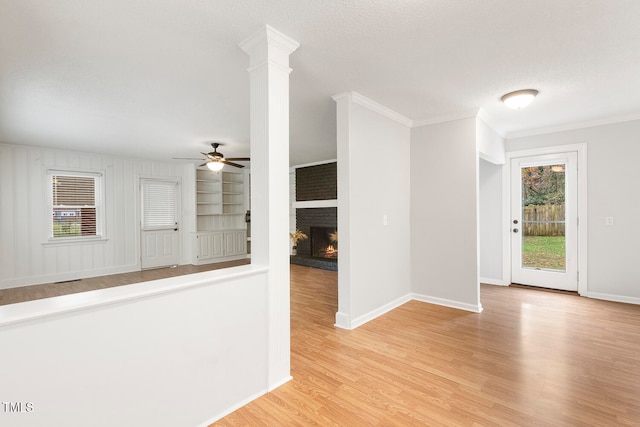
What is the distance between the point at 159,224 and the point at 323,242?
3965 mm

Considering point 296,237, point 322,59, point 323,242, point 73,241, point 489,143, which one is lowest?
point 323,242

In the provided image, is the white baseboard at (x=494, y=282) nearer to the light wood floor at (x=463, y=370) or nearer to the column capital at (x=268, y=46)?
the light wood floor at (x=463, y=370)

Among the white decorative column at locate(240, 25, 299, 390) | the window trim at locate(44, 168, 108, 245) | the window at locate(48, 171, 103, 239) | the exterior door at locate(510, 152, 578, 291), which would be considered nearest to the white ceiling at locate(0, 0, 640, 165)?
the white decorative column at locate(240, 25, 299, 390)

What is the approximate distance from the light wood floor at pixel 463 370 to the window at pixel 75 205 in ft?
17.2

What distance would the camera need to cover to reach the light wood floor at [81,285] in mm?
4699

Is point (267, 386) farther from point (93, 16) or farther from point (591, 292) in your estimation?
point (591, 292)

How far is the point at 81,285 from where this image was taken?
5422 mm

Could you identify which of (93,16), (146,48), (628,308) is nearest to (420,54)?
(146,48)

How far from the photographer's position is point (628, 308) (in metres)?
3.76

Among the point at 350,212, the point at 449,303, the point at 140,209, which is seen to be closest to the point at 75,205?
the point at 140,209

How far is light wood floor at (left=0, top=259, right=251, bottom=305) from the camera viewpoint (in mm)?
4699

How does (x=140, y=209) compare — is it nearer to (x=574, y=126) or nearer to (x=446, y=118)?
(x=446, y=118)

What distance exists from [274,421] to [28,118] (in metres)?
4.73

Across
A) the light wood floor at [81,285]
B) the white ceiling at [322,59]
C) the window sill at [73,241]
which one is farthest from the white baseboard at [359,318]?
the window sill at [73,241]
